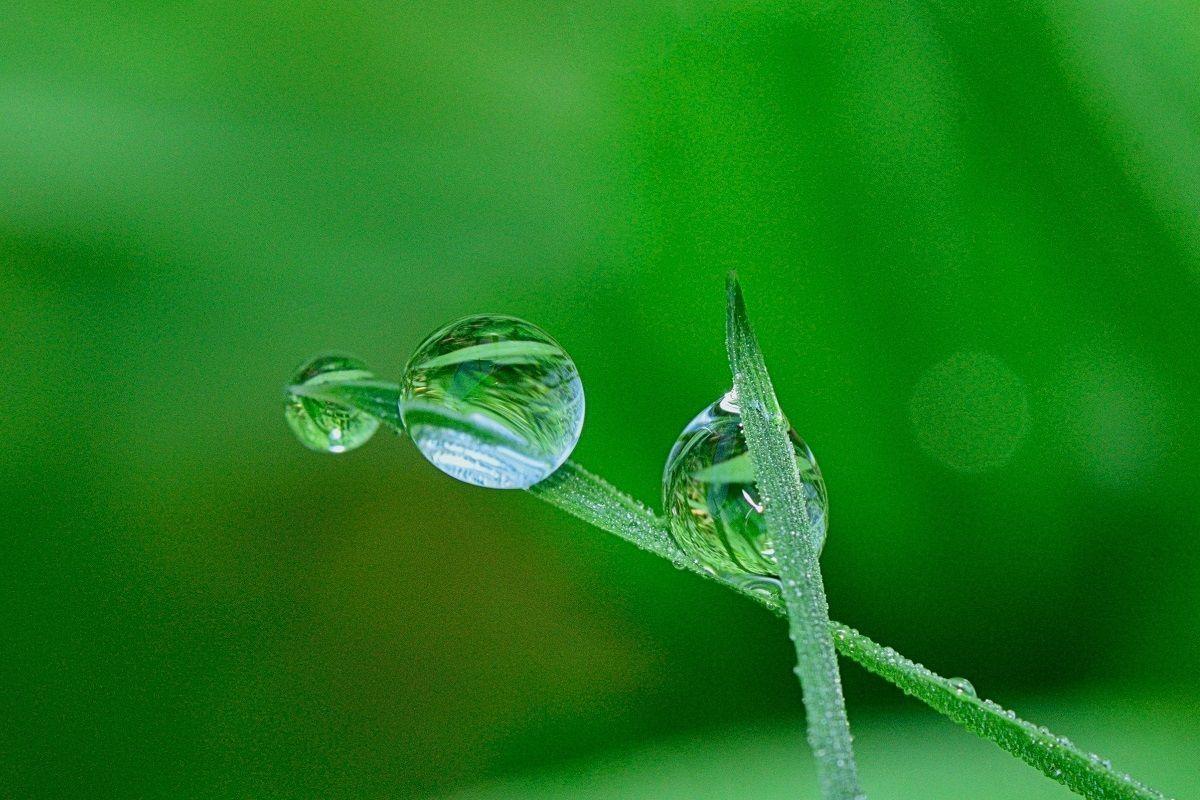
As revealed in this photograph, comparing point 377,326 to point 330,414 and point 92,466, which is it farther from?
point 330,414

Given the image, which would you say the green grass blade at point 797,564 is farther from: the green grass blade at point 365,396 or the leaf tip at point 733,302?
the green grass blade at point 365,396

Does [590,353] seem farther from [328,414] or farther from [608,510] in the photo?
[608,510]

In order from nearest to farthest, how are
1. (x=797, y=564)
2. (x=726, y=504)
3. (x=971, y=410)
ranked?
(x=797, y=564), (x=726, y=504), (x=971, y=410)

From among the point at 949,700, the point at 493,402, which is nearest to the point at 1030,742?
the point at 949,700

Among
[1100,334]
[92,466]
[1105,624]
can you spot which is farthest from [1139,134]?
[92,466]

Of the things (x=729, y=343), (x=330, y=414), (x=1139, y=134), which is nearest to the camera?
(x=729, y=343)

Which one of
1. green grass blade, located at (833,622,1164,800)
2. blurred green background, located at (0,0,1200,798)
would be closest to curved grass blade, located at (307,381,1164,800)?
green grass blade, located at (833,622,1164,800)
